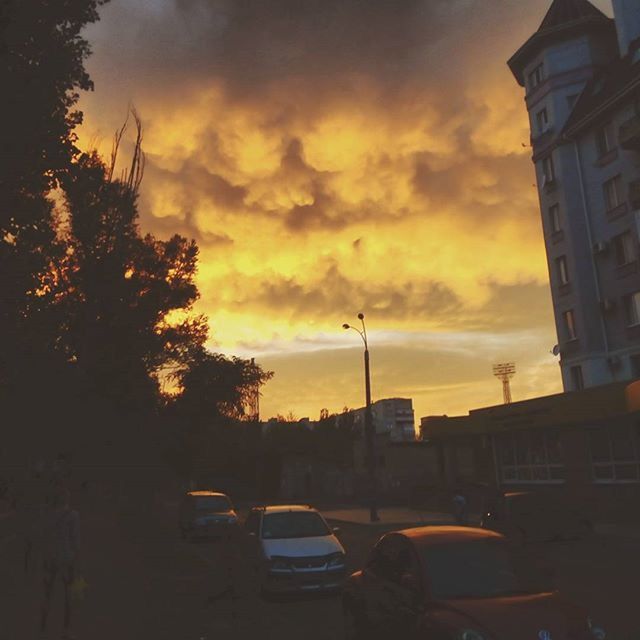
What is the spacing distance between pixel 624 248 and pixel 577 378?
303 inches

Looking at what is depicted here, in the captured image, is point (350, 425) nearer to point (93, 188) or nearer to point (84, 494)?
point (84, 494)

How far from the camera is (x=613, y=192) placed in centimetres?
3816

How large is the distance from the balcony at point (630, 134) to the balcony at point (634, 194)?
1782 millimetres

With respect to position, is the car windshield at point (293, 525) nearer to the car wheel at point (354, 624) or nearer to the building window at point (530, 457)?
the car wheel at point (354, 624)

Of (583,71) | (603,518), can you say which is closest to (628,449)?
(603,518)

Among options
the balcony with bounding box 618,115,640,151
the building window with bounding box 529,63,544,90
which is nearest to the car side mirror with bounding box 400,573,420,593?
the balcony with bounding box 618,115,640,151

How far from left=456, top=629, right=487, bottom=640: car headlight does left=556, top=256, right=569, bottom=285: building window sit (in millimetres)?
38372

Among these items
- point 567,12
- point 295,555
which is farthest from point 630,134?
point 295,555

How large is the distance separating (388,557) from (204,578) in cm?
962

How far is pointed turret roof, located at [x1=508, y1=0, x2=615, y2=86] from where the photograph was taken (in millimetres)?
42000

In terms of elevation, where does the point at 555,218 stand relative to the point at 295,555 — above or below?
above

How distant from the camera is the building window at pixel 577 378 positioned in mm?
39344

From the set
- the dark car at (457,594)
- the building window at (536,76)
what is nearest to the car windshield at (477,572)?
the dark car at (457,594)

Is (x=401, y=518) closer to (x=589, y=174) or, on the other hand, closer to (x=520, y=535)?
(x=520, y=535)
